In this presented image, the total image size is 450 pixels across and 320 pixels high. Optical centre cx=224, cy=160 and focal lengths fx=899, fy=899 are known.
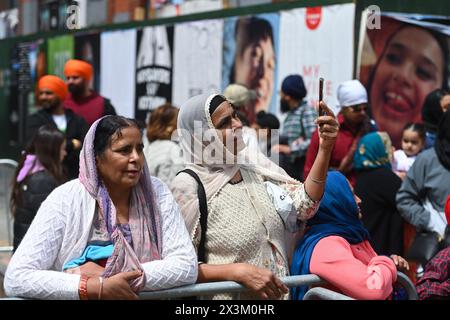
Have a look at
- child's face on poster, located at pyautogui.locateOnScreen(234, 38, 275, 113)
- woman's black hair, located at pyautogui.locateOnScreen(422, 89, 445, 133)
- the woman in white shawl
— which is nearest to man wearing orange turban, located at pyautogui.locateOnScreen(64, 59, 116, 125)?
child's face on poster, located at pyautogui.locateOnScreen(234, 38, 275, 113)

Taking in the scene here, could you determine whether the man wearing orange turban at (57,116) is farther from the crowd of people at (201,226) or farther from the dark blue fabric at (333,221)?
the dark blue fabric at (333,221)

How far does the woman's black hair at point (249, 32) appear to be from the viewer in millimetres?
11753

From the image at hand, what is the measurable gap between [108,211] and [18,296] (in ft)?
1.66

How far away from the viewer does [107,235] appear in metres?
3.80

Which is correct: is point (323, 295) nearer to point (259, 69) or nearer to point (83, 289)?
point (83, 289)

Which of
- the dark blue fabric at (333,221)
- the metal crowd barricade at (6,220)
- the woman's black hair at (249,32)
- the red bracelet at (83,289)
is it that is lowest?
the metal crowd barricade at (6,220)

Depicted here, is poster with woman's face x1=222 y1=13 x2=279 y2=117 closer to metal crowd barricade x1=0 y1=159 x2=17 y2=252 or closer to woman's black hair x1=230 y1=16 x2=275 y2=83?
woman's black hair x1=230 y1=16 x2=275 y2=83

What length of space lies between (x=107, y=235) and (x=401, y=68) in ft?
21.5

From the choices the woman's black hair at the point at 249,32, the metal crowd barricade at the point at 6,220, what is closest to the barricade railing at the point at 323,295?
the metal crowd barricade at the point at 6,220

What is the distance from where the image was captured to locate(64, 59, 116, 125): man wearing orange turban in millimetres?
9500

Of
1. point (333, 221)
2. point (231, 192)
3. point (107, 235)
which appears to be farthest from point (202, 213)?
point (333, 221)

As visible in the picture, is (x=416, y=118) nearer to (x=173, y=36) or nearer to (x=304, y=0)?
(x=304, y=0)

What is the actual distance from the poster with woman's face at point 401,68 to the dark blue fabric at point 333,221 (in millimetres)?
5210
